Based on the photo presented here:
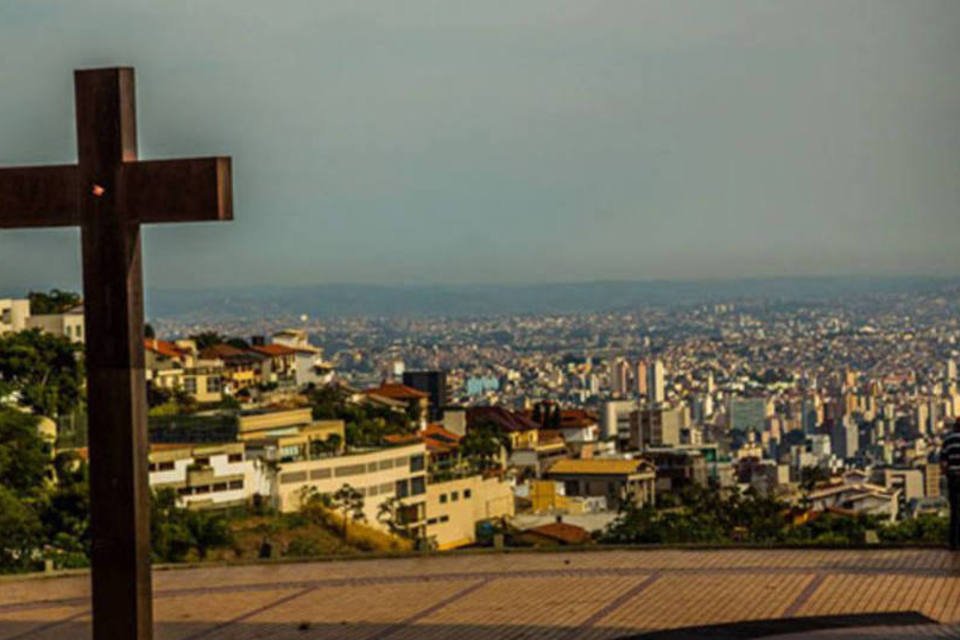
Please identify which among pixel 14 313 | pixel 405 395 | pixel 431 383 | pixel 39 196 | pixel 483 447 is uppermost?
pixel 39 196

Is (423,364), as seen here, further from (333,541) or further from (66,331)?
(333,541)

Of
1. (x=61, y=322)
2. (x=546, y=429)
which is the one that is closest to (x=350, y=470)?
(x=546, y=429)

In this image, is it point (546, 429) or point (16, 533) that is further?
point (546, 429)

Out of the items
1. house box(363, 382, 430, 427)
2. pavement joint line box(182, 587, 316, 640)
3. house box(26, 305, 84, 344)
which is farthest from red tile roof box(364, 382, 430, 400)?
pavement joint line box(182, 587, 316, 640)

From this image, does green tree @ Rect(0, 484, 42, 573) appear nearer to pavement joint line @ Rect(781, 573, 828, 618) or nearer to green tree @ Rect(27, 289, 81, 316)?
pavement joint line @ Rect(781, 573, 828, 618)

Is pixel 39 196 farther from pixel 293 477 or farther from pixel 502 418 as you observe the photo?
pixel 502 418

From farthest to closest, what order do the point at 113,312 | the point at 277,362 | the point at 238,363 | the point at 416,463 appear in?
1. the point at 277,362
2. the point at 238,363
3. the point at 416,463
4. the point at 113,312

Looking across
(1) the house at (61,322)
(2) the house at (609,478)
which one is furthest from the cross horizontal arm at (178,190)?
(1) the house at (61,322)
